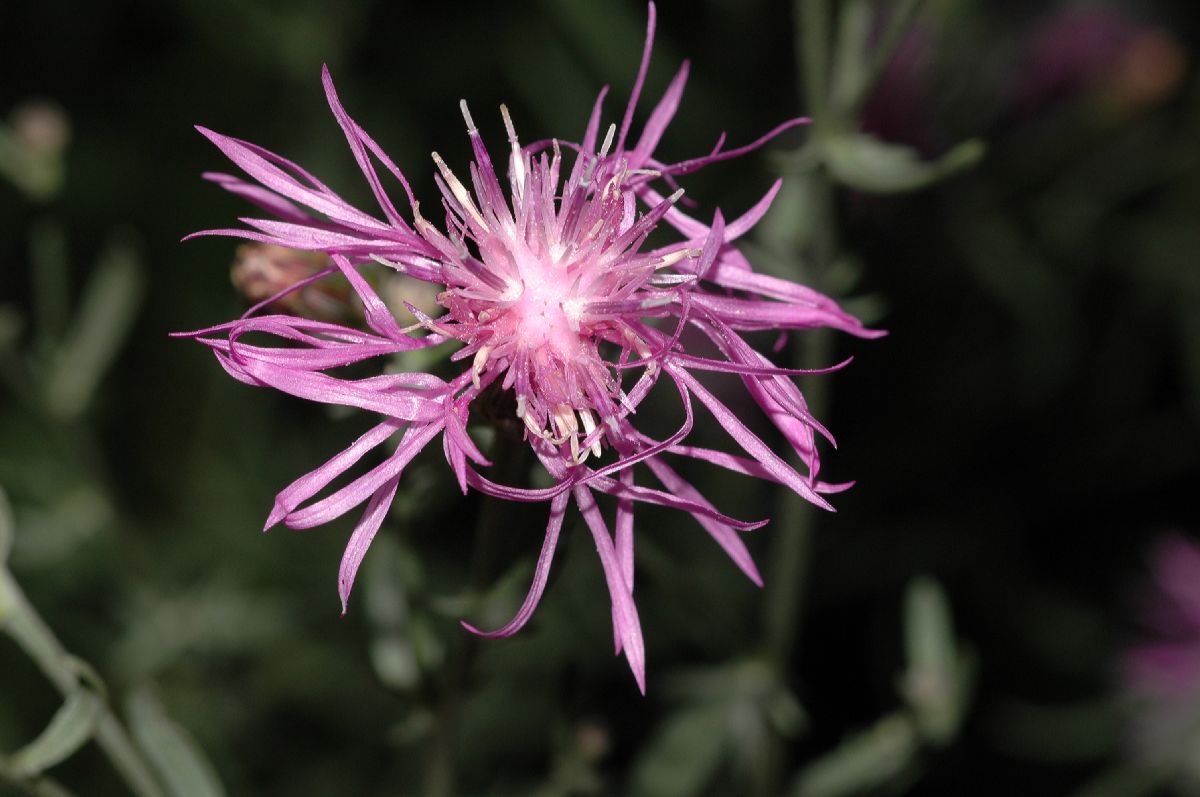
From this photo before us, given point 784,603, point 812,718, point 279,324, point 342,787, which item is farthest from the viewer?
point 812,718

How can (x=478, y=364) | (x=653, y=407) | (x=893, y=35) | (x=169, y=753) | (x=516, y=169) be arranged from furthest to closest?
(x=653, y=407) → (x=893, y=35) → (x=169, y=753) → (x=516, y=169) → (x=478, y=364)

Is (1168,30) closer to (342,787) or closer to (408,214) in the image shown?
(408,214)

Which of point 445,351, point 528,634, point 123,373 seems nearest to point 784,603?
point 528,634

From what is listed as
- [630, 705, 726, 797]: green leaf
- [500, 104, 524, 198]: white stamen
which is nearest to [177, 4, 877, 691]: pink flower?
[500, 104, 524, 198]: white stamen

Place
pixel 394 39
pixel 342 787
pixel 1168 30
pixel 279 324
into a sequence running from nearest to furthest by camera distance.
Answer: pixel 279 324 < pixel 342 787 < pixel 394 39 < pixel 1168 30

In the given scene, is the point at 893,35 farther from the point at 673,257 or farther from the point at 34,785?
the point at 34,785

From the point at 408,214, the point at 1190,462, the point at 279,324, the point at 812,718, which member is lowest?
the point at 812,718

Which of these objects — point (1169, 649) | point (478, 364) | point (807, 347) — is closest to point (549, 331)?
point (478, 364)
